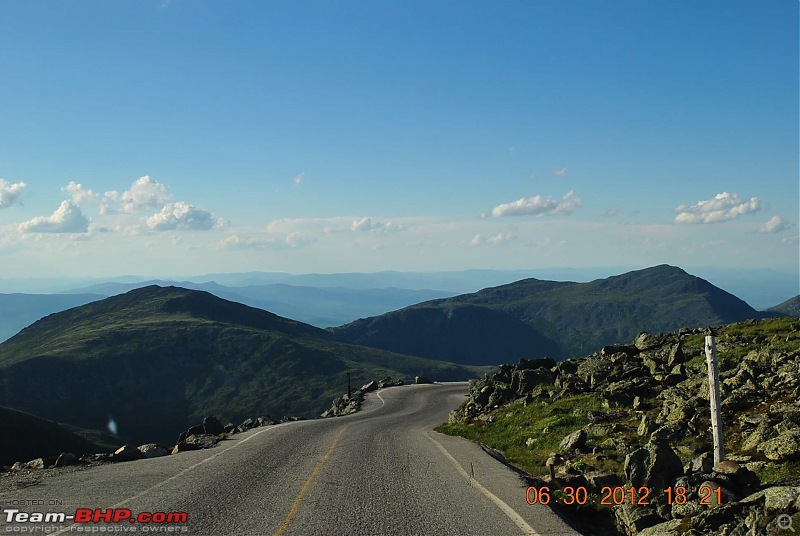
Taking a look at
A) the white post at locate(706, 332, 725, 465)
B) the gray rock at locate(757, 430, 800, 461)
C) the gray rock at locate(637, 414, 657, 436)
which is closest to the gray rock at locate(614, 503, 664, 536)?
the white post at locate(706, 332, 725, 465)

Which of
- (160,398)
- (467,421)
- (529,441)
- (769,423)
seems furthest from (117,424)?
(769,423)

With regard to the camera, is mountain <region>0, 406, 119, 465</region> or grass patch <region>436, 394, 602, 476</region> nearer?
grass patch <region>436, 394, 602, 476</region>

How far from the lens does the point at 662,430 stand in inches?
786

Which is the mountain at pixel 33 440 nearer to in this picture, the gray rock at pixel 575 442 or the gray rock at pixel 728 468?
the gray rock at pixel 575 442

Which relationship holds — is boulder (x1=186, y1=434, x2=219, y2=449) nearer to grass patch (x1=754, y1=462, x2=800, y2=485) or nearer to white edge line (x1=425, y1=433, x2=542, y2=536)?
white edge line (x1=425, y1=433, x2=542, y2=536)

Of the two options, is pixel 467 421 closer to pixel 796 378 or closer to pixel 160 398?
pixel 796 378

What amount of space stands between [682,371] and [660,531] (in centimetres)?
1725

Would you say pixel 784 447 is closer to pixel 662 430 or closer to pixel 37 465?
pixel 662 430

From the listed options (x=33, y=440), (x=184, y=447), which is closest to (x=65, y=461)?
(x=184, y=447)

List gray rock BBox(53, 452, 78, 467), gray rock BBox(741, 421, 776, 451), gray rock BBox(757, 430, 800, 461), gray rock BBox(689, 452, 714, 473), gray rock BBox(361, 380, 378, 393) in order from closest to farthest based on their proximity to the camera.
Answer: gray rock BBox(689, 452, 714, 473) < gray rock BBox(757, 430, 800, 461) < gray rock BBox(741, 421, 776, 451) < gray rock BBox(53, 452, 78, 467) < gray rock BBox(361, 380, 378, 393)

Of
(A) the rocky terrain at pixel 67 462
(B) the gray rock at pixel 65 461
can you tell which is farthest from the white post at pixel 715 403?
(B) the gray rock at pixel 65 461

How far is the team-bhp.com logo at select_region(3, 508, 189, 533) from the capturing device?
13664 mm
